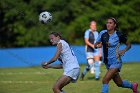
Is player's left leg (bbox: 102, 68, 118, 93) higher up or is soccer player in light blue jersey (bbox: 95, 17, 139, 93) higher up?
soccer player in light blue jersey (bbox: 95, 17, 139, 93)

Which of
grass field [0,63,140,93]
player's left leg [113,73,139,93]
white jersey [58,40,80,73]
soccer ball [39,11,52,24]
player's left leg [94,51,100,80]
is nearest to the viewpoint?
white jersey [58,40,80,73]

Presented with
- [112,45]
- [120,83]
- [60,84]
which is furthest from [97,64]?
[60,84]

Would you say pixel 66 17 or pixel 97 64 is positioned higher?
pixel 66 17

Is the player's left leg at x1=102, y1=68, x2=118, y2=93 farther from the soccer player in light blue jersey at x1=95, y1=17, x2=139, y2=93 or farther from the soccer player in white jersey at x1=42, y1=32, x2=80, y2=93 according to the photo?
the soccer player in white jersey at x1=42, y1=32, x2=80, y2=93

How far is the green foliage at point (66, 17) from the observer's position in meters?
34.2

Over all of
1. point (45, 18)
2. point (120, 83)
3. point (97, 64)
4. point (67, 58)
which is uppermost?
point (45, 18)

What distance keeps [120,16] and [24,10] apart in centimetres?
692

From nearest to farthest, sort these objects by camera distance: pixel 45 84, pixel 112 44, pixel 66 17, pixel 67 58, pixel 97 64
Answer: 1. pixel 67 58
2. pixel 112 44
3. pixel 45 84
4. pixel 97 64
5. pixel 66 17

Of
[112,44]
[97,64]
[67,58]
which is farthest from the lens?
[97,64]

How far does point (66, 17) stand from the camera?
117 ft

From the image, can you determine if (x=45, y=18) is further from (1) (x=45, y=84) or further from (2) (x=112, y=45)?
(1) (x=45, y=84)

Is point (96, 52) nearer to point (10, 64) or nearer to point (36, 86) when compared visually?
point (36, 86)

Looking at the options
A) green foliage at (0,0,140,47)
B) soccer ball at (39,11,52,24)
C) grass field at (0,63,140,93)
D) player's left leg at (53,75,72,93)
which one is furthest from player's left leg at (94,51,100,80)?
green foliage at (0,0,140,47)

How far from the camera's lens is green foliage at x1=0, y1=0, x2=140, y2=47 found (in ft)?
112
